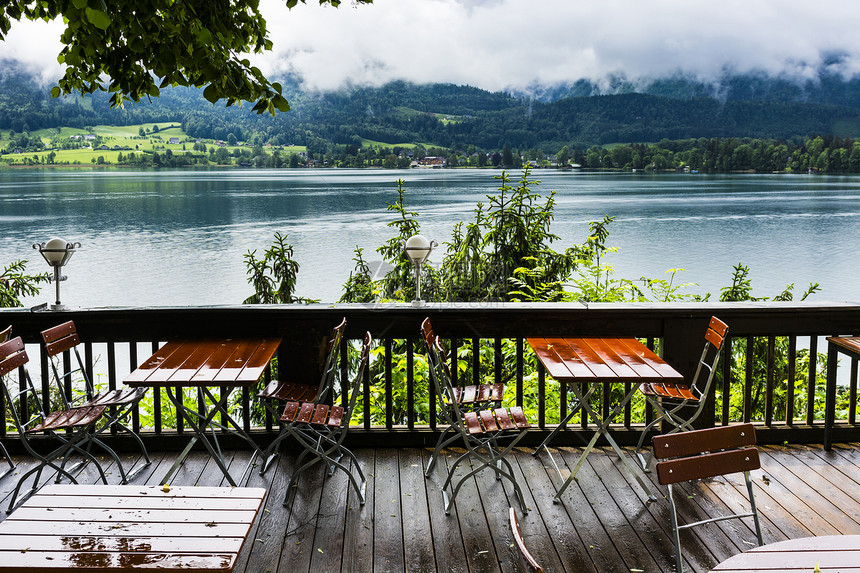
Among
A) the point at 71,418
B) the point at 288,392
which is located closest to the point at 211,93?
the point at 288,392

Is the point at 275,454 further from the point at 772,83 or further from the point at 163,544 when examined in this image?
the point at 772,83

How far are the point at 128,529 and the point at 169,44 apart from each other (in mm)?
2407

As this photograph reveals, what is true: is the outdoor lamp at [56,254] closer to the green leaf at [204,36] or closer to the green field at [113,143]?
the green leaf at [204,36]

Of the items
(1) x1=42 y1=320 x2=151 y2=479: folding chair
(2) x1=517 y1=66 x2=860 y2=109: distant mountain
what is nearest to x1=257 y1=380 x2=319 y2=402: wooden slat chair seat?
(1) x1=42 y1=320 x2=151 y2=479: folding chair

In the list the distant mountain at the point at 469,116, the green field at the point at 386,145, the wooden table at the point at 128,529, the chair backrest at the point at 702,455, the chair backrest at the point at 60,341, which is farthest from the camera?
the green field at the point at 386,145

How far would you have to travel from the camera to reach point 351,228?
113 ft

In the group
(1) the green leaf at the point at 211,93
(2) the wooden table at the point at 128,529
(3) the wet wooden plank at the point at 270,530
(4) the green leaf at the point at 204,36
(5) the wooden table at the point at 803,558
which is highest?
(4) the green leaf at the point at 204,36

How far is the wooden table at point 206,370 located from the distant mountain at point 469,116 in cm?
3627

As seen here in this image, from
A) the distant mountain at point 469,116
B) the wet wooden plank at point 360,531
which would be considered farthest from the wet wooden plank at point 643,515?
the distant mountain at point 469,116

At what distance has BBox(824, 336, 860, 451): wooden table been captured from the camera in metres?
3.91

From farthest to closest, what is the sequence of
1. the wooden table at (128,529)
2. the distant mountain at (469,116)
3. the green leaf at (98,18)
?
the distant mountain at (469,116), the green leaf at (98,18), the wooden table at (128,529)

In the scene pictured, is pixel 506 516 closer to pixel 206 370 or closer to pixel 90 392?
pixel 206 370

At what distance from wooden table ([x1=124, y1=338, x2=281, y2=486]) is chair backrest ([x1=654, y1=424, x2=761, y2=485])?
77.2 inches

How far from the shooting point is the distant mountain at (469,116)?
1543 inches
